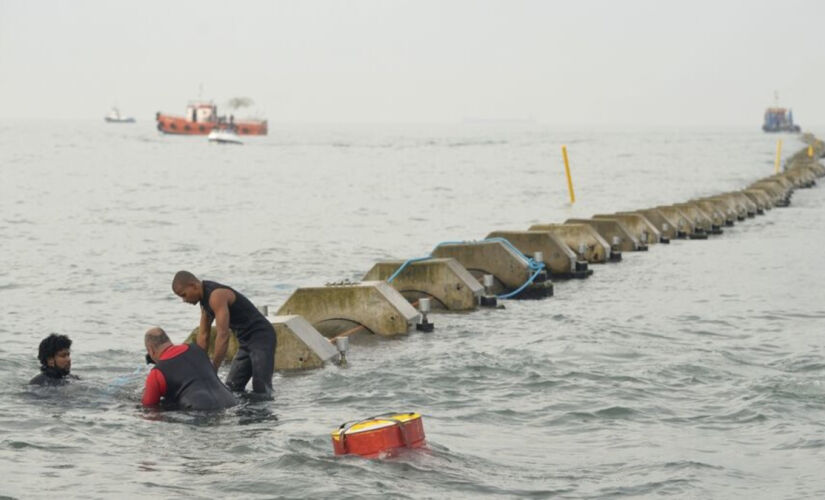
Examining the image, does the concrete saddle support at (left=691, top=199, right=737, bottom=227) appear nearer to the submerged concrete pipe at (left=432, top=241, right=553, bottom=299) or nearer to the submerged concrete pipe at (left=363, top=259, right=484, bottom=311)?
the submerged concrete pipe at (left=432, top=241, right=553, bottom=299)

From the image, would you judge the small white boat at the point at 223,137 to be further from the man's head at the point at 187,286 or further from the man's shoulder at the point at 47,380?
the man's head at the point at 187,286

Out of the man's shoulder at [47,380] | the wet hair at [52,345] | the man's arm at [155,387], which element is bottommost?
the man's shoulder at [47,380]

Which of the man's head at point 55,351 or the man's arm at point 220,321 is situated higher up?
the man's arm at point 220,321

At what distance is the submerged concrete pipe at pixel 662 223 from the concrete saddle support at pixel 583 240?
6.64m

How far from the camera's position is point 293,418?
1310cm

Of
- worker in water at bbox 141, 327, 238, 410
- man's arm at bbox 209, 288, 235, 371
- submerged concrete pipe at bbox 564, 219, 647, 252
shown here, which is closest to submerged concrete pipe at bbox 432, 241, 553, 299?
submerged concrete pipe at bbox 564, 219, 647, 252

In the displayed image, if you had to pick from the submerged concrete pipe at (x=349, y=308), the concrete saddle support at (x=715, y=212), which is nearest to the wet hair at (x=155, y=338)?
Result: the submerged concrete pipe at (x=349, y=308)

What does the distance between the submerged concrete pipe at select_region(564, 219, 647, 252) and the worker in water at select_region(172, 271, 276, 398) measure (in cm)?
1706

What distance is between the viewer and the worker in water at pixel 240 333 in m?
13.3

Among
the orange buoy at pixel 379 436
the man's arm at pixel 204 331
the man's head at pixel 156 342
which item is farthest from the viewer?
the man's arm at pixel 204 331

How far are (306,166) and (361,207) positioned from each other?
4950 cm

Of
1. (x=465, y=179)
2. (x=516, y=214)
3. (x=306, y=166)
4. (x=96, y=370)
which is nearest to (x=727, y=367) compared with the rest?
(x=96, y=370)

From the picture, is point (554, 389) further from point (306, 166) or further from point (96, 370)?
point (306, 166)

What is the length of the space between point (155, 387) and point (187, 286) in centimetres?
104
